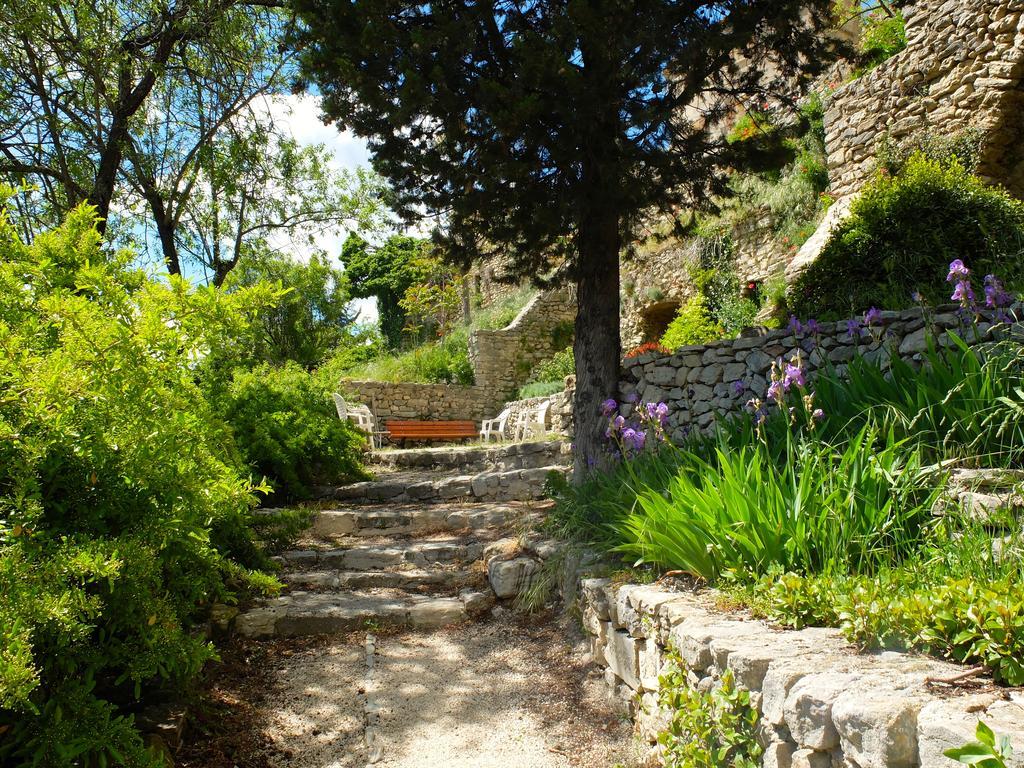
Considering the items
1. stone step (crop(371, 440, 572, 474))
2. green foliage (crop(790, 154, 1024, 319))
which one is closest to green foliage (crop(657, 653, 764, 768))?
green foliage (crop(790, 154, 1024, 319))

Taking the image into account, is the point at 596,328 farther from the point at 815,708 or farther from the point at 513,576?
the point at 815,708

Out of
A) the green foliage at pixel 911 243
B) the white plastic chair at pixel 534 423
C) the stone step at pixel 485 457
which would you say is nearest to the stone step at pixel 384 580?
the stone step at pixel 485 457

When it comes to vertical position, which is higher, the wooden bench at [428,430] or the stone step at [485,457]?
the wooden bench at [428,430]

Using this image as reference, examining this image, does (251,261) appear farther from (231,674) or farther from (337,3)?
(231,674)

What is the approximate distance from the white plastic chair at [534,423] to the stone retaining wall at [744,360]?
4344 mm

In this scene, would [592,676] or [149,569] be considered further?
[592,676]

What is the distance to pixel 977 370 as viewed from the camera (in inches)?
131

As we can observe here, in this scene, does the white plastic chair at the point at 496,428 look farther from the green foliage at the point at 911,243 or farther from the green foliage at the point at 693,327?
the green foliage at the point at 911,243

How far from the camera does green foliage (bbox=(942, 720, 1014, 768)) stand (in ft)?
4.14

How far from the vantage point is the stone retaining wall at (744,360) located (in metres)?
4.58

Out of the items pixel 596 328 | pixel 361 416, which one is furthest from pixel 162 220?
pixel 596 328

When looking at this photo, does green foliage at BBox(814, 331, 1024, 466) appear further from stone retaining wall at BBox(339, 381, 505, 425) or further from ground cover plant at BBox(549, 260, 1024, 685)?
stone retaining wall at BBox(339, 381, 505, 425)

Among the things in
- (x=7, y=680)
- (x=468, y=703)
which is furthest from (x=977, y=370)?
(x=7, y=680)

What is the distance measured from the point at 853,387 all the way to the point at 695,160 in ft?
9.94
